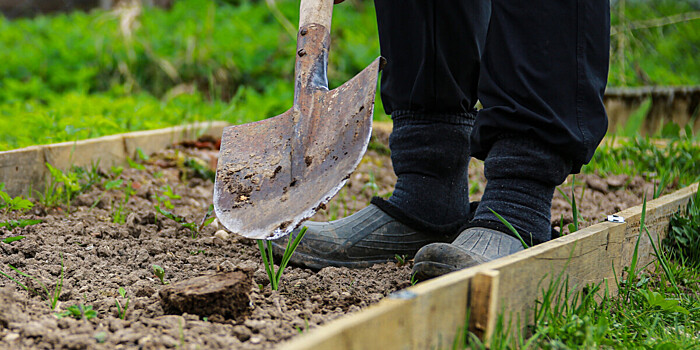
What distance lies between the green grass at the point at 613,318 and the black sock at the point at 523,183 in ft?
0.69

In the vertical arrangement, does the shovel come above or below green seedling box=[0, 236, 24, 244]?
above

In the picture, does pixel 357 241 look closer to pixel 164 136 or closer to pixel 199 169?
pixel 199 169

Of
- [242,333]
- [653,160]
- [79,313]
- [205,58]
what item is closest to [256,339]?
[242,333]

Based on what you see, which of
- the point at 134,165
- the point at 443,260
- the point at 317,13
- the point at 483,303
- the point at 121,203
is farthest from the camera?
the point at 134,165

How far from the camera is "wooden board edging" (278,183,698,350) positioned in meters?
0.91

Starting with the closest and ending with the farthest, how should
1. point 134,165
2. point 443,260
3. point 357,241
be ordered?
1. point 443,260
2. point 357,241
3. point 134,165

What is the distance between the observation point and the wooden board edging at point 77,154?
2.25m

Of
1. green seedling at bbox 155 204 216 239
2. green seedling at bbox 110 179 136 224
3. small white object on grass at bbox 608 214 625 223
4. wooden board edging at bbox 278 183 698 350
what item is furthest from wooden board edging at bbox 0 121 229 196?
small white object on grass at bbox 608 214 625 223

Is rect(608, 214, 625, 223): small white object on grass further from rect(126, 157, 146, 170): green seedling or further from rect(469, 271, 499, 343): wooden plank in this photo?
rect(126, 157, 146, 170): green seedling

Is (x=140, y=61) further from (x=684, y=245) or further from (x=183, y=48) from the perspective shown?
(x=684, y=245)

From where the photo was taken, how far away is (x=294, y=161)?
1591 mm

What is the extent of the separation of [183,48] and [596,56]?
452 cm

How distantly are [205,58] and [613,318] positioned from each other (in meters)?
4.44

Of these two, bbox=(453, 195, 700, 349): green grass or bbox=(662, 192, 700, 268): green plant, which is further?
bbox=(662, 192, 700, 268): green plant
